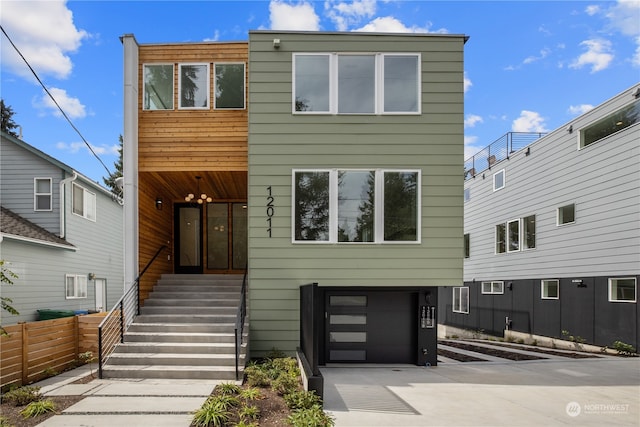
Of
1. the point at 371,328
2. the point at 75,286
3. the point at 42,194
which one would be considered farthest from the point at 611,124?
the point at 75,286

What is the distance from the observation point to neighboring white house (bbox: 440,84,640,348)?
9672 mm

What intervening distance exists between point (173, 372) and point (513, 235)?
42.2ft

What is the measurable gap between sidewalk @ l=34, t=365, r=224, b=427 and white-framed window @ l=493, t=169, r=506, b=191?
13458 millimetres

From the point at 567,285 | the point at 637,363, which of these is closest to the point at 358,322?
the point at 637,363

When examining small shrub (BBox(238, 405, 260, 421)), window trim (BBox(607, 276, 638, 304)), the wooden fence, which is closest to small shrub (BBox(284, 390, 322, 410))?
small shrub (BBox(238, 405, 260, 421))

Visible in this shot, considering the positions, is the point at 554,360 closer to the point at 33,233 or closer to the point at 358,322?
the point at 358,322

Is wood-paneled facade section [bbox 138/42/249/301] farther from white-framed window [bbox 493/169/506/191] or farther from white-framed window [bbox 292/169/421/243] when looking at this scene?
white-framed window [bbox 493/169/506/191]

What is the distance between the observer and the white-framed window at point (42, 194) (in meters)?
11.6

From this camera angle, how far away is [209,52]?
313 inches

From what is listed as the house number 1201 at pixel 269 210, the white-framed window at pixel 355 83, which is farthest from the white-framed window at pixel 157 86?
the house number 1201 at pixel 269 210

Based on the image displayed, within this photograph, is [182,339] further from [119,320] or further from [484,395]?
[484,395]

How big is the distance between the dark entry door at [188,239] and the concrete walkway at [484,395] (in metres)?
4.84

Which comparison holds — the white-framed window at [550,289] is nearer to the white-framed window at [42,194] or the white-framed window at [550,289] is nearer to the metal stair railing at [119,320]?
the metal stair railing at [119,320]

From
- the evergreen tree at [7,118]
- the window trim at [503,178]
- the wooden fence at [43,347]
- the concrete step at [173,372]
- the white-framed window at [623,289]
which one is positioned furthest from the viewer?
the evergreen tree at [7,118]
